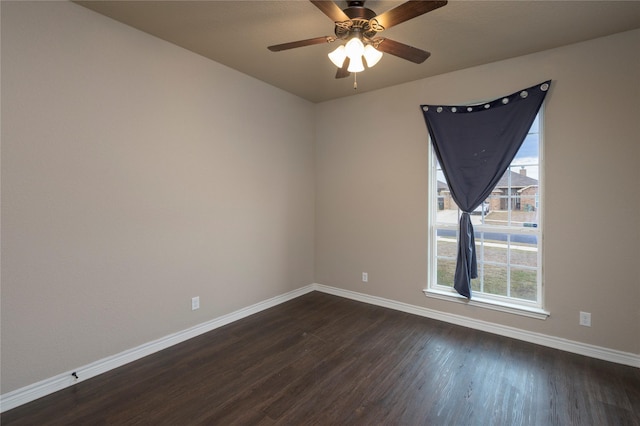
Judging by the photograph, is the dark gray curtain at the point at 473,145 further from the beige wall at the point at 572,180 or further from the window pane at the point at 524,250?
the window pane at the point at 524,250

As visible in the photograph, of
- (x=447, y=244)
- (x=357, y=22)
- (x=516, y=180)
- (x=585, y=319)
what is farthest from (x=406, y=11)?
(x=585, y=319)

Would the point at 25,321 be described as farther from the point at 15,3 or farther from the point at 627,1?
the point at 627,1

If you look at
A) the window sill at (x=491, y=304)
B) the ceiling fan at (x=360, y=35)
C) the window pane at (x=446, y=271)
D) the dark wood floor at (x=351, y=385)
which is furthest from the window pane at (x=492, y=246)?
the ceiling fan at (x=360, y=35)

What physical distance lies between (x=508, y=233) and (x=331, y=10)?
8.69 feet

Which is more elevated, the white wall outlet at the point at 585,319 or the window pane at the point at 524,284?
the window pane at the point at 524,284

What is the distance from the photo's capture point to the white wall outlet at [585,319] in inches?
102

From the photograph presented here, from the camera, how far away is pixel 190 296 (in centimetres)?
289

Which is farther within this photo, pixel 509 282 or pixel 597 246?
pixel 509 282

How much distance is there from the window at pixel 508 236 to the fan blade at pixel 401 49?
60.0 inches

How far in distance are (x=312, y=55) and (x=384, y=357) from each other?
282 cm

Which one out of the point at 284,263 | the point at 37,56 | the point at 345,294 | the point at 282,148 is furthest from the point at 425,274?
the point at 37,56

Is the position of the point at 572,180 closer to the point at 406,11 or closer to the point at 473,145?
the point at 473,145

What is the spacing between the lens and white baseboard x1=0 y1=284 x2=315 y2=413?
1.94m

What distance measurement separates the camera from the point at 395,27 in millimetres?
2352
